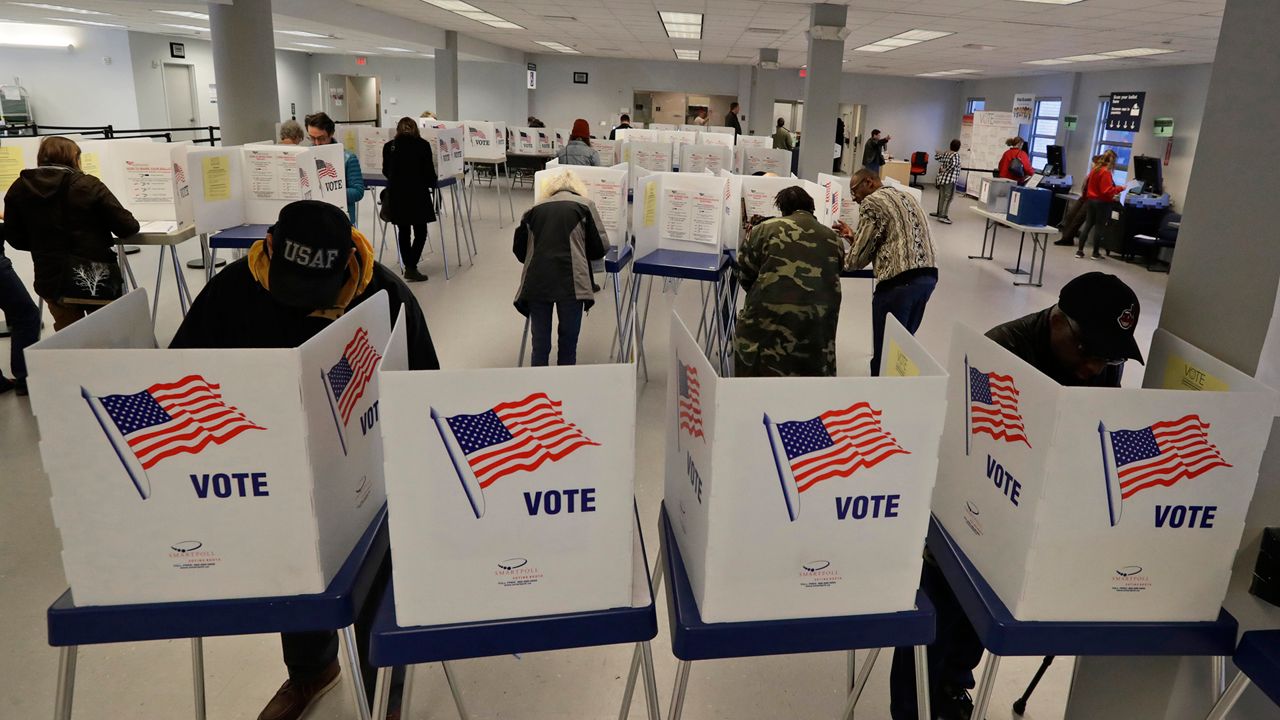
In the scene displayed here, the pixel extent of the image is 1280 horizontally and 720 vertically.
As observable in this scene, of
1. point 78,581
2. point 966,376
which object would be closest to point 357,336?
point 78,581

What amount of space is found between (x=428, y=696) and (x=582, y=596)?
3.76 feet

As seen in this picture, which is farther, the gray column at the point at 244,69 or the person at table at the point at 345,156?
the gray column at the point at 244,69

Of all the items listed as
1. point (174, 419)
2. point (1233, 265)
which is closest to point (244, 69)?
point (174, 419)

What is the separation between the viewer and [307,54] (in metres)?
21.9

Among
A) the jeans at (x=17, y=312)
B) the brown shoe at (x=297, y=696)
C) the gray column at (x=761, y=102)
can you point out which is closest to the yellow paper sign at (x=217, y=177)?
the jeans at (x=17, y=312)

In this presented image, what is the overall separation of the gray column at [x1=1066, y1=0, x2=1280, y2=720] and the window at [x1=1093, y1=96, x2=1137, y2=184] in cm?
1368

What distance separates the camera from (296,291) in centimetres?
174

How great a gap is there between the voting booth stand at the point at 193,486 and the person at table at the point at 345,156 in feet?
16.6

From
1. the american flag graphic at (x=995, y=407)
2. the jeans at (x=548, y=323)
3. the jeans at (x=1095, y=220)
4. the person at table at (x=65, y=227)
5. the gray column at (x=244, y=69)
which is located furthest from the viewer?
the jeans at (x=1095, y=220)

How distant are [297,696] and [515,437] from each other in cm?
138

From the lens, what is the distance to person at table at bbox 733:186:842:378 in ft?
10.4

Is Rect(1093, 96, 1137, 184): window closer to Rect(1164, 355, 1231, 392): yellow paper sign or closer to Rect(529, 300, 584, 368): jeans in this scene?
Rect(529, 300, 584, 368): jeans

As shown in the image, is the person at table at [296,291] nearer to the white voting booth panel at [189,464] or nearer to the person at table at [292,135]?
the white voting booth panel at [189,464]

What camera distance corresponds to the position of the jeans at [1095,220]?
1022 cm
